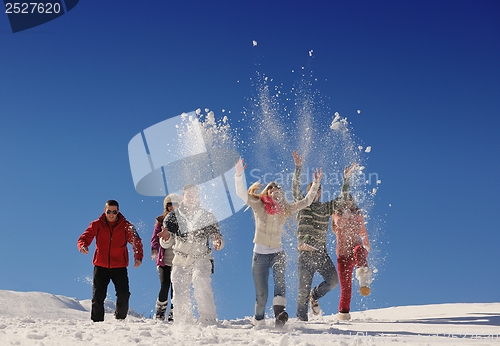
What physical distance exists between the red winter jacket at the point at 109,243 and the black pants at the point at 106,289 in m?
0.12

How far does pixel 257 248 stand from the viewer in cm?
807

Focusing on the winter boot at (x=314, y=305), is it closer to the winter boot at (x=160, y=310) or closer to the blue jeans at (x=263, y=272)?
the blue jeans at (x=263, y=272)

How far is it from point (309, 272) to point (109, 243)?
3300 millimetres

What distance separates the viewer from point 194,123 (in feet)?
35.1

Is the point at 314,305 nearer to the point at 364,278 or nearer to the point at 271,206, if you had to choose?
the point at 364,278

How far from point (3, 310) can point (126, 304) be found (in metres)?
7.43

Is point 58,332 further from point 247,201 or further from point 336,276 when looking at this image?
point 336,276

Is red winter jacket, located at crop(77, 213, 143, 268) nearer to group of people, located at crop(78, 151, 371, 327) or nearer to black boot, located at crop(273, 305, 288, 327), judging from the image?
group of people, located at crop(78, 151, 371, 327)

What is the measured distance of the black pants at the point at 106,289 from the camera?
8680mm

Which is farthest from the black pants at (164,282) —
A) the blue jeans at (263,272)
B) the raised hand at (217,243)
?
the blue jeans at (263,272)

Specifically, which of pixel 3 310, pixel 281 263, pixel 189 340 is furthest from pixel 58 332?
pixel 3 310

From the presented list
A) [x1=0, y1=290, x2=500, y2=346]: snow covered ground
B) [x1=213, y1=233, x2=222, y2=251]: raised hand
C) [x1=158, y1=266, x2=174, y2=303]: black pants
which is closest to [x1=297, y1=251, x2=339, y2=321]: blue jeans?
[x1=0, y1=290, x2=500, y2=346]: snow covered ground

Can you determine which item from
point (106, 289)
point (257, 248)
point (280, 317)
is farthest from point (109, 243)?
point (280, 317)

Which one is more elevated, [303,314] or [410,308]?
[410,308]
